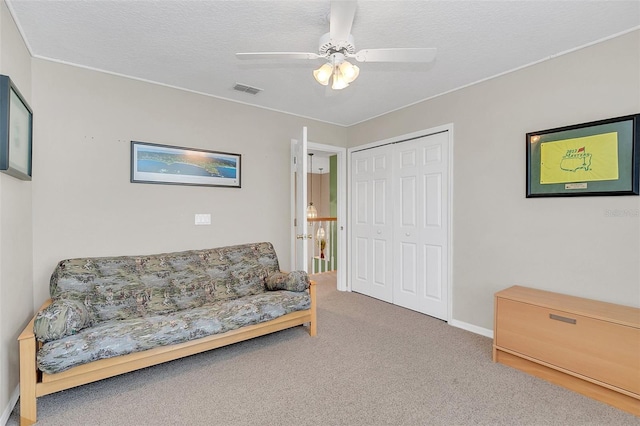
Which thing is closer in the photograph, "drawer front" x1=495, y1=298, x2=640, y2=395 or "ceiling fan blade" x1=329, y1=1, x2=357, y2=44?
"ceiling fan blade" x1=329, y1=1, x2=357, y2=44

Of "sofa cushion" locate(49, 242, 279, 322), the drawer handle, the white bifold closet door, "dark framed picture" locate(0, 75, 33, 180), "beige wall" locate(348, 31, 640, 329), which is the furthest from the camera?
the white bifold closet door

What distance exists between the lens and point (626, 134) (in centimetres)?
217

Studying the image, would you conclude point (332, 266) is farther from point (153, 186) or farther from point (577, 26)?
point (577, 26)

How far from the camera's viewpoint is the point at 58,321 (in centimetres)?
191

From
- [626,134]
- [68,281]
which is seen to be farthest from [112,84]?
[626,134]

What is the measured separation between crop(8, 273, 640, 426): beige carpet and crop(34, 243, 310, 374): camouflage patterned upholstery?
0.32 m

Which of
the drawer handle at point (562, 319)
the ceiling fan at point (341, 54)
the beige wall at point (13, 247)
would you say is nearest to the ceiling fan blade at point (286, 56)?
the ceiling fan at point (341, 54)

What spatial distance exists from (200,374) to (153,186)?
5.96ft

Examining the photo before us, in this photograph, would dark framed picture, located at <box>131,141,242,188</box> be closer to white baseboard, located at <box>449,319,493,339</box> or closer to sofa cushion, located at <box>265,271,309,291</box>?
sofa cushion, located at <box>265,271,309,291</box>

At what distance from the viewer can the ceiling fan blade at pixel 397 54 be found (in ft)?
5.93

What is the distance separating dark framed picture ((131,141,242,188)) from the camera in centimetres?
A: 299

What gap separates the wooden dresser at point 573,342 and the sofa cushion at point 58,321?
10.1 ft

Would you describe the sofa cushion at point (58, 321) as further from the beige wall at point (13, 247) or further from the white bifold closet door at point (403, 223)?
the white bifold closet door at point (403, 223)

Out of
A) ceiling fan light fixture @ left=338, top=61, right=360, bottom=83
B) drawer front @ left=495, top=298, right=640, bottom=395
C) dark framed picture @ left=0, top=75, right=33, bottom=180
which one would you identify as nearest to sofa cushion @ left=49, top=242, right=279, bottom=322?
dark framed picture @ left=0, top=75, right=33, bottom=180
